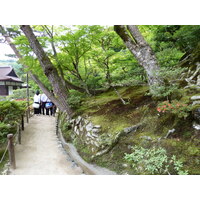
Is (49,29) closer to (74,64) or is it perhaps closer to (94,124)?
(74,64)

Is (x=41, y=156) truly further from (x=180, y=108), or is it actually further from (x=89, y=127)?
(x=180, y=108)

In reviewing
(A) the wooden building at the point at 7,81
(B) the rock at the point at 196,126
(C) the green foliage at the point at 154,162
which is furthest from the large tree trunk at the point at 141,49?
(A) the wooden building at the point at 7,81

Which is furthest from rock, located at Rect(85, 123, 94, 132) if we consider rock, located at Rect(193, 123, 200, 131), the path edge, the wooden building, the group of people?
the wooden building

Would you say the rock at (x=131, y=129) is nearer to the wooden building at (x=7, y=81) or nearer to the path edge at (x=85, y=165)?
the path edge at (x=85, y=165)

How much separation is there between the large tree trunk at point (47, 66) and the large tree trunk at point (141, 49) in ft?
7.13

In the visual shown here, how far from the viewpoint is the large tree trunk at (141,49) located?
3395mm

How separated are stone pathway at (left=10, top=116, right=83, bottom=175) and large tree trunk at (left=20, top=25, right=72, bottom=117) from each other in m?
Answer: 1.12

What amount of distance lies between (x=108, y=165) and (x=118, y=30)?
2.97m

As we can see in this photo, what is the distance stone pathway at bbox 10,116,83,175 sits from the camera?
9.35ft

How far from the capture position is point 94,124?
357cm

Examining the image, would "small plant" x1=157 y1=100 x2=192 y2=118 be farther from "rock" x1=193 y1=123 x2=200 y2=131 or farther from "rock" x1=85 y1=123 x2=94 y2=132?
"rock" x1=85 y1=123 x2=94 y2=132

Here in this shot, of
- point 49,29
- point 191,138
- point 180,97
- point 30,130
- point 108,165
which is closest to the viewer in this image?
point 191,138

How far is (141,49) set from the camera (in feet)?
11.5

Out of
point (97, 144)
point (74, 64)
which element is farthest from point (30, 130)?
point (97, 144)
